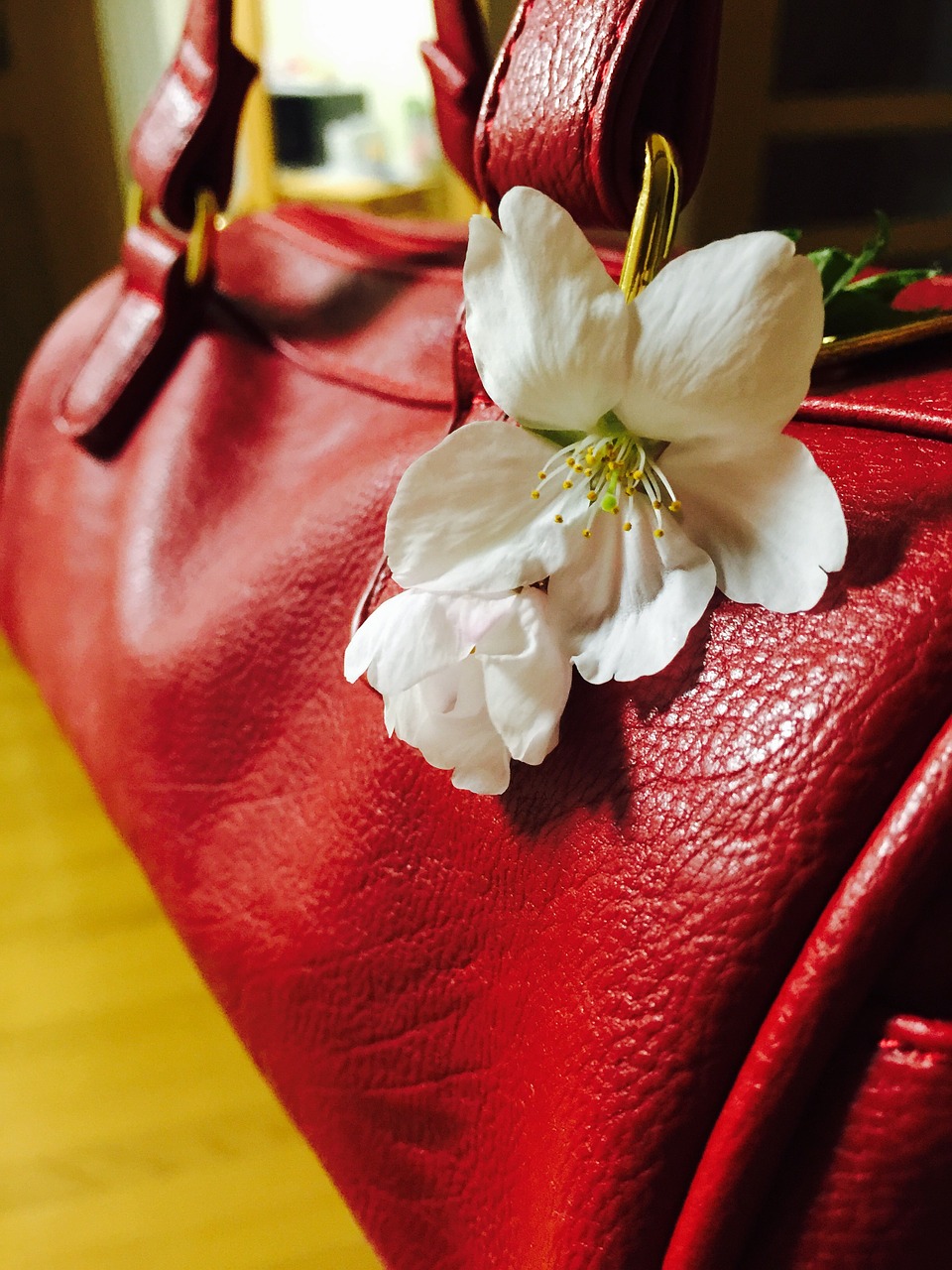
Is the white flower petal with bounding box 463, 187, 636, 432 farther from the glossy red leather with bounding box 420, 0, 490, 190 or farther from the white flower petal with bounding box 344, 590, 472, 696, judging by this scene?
the glossy red leather with bounding box 420, 0, 490, 190

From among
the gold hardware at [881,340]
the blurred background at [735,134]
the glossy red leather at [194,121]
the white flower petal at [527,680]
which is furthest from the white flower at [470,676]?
the blurred background at [735,134]

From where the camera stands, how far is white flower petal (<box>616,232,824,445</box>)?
0.68 feet

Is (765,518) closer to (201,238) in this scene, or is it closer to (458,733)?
(458,733)

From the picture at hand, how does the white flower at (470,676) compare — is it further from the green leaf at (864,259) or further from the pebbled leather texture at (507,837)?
the green leaf at (864,259)

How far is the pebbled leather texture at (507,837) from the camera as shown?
0.21m

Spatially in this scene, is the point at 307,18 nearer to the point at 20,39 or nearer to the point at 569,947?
the point at 20,39

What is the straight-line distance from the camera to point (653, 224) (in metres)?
0.24

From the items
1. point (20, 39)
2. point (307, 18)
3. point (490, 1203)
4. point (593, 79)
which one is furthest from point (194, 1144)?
point (307, 18)

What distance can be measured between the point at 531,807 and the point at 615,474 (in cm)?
9

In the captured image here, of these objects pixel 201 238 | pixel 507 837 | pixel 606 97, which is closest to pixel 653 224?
pixel 606 97

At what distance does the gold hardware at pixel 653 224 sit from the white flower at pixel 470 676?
8cm

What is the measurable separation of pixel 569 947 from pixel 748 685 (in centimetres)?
8

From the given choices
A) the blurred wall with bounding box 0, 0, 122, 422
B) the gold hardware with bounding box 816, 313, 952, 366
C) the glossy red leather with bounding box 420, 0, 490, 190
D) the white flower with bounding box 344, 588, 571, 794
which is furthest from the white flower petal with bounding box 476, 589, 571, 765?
the blurred wall with bounding box 0, 0, 122, 422

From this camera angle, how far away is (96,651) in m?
0.49
